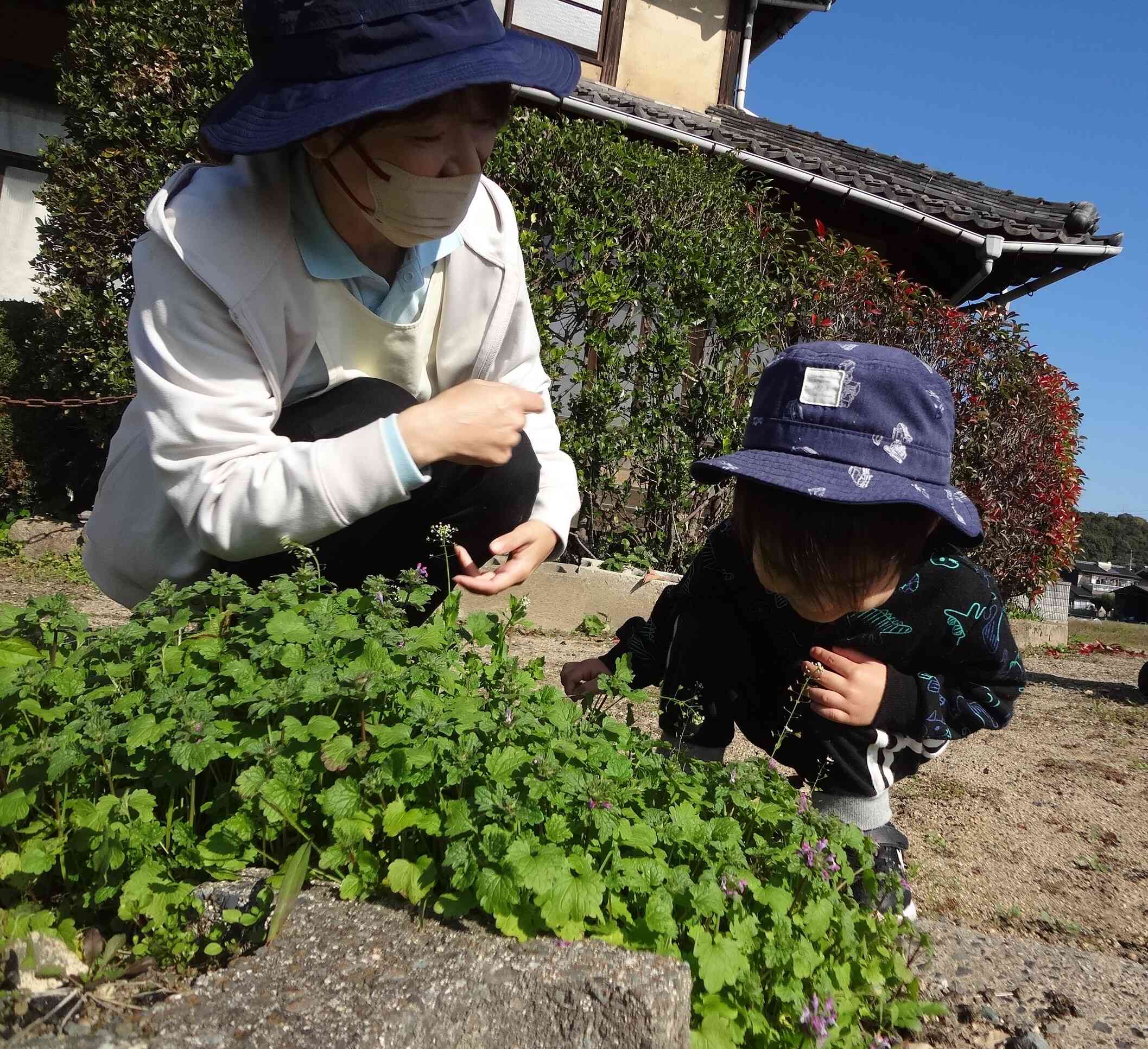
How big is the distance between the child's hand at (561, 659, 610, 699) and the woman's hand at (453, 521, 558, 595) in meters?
0.27

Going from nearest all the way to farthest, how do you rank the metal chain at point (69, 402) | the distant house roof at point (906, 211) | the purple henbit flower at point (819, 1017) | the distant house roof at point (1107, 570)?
the purple henbit flower at point (819, 1017)
the metal chain at point (69, 402)
the distant house roof at point (906, 211)
the distant house roof at point (1107, 570)

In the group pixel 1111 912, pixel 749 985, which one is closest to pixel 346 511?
pixel 749 985

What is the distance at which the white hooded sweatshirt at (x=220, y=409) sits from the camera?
1.79 meters

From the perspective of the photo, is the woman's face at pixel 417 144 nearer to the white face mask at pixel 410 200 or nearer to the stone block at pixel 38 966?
the white face mask at pixel 410 200

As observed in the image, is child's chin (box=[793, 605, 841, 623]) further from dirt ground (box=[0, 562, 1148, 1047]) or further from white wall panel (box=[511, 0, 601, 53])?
white wall panel (box=[511, 0, 601, 53])

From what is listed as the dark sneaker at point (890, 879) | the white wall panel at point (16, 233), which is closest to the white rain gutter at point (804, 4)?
the white wall panel at point (16, 233)

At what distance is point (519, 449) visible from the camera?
7.72 ft

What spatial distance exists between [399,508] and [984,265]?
348 inches

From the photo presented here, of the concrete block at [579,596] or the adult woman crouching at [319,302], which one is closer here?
the adult woman crouching at [319,302]

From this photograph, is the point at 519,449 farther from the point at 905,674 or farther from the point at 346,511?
the point at 905,674

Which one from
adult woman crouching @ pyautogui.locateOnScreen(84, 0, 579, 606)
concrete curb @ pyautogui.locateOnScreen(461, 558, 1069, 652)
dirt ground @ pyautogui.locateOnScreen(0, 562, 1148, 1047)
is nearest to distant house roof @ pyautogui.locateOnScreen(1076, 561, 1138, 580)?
concrete curb @ pyautogui.locateOnScreen(461, 558, 1069, 652)

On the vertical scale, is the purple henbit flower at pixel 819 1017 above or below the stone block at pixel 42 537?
above

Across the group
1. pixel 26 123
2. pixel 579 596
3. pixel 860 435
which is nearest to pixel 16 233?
pixel 26 123

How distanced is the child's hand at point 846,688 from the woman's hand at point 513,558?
606mm
